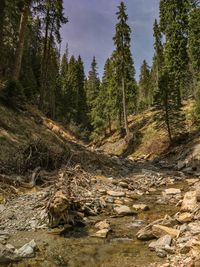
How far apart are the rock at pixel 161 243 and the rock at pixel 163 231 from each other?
355 mm

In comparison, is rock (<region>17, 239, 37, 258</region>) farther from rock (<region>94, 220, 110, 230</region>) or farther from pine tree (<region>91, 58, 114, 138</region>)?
pine tree (<region>91, 58, 114, 138</region>)

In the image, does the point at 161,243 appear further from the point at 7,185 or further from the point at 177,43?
the point at 177,43

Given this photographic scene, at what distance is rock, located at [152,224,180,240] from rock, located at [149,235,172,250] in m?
0.36

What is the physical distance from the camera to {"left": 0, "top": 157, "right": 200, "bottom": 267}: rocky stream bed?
7.36 metres

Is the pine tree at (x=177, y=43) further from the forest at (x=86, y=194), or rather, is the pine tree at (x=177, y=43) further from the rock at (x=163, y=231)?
the rock at (x=163, y=231)

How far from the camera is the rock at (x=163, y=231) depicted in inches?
338

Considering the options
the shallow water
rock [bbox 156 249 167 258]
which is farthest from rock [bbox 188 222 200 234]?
the shallow water

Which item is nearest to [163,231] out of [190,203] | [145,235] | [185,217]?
[145,235]

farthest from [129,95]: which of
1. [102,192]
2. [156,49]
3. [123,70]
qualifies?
[102,192]

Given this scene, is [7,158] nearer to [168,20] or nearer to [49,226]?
[49,226]

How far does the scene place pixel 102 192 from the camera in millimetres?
13688

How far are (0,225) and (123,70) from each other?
102 ft

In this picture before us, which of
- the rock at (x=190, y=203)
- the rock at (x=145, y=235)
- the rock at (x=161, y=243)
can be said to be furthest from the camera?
the rock at (x=190, y=203)

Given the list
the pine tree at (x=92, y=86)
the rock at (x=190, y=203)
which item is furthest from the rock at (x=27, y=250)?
the pine tree at (x=92, y=86)
